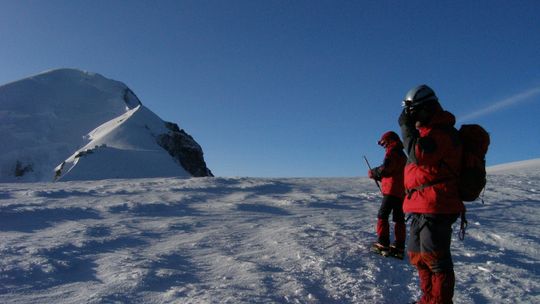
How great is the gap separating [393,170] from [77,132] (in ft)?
215

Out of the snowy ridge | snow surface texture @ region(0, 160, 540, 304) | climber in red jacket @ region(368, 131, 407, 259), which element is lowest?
snow surface texture @ region(0, 160, 540, 304)

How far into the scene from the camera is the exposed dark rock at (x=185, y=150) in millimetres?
51031

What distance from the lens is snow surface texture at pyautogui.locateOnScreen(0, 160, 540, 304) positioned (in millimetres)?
4230

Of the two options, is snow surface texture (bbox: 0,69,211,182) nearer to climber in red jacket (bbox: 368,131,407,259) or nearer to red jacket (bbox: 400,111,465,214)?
climber in red jacket (bbox: 368,131,407,259)

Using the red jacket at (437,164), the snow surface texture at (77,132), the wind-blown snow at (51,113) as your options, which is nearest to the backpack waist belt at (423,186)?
the red jacket at (437,164)

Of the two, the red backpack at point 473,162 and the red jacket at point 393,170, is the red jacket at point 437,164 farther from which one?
the red jacket at point 393,170

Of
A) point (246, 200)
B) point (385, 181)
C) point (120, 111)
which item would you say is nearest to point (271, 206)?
point (246, 200)

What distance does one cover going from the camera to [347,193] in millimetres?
12406

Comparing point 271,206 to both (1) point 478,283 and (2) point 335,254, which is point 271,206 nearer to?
(2) point 335,254

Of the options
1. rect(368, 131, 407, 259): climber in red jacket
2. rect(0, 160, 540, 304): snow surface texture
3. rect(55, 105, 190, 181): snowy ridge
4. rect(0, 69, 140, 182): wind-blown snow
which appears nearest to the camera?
rect(0, 160, 540, 304): snow surface texture

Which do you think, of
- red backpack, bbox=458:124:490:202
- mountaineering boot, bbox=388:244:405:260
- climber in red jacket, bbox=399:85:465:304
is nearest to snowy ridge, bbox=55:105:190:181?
mountaineering boot, bbox=388:244:405:260

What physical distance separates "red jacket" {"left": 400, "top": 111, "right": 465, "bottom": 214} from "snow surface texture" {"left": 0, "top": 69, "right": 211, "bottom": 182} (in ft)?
109

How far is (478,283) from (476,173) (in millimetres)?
1845

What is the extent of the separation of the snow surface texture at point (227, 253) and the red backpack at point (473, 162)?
1371mm
